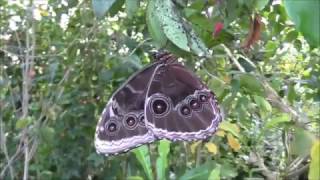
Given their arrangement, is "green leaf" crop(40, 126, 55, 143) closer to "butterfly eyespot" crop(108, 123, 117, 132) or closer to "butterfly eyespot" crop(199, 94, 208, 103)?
"butterfly eyespot" crop(108, 123, 117, 132)

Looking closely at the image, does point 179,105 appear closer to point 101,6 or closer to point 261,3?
point 261,3

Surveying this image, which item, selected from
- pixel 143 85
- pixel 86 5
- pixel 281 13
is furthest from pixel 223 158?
pixel 143 85

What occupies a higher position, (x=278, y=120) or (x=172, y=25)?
(x=172, y=25)

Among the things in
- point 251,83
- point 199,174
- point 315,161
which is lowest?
point 199,174

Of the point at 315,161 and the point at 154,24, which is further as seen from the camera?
the point at 154,24

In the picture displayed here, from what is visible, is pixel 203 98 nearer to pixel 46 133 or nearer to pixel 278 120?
pixel 278 120

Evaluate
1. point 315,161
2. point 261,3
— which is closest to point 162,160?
point 261,3

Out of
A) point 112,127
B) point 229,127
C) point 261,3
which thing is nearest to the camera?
point 261,3

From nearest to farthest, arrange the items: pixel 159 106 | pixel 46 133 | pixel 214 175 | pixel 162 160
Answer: pixel 159 106 < pixel 214 175 < pixel 162 160 < pixel 46 133
